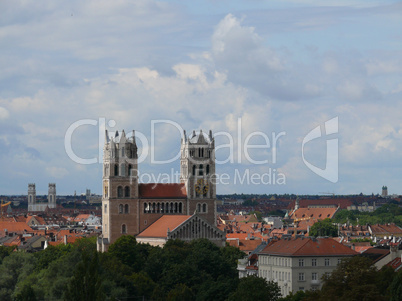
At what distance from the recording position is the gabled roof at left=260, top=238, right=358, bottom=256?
11756 cm

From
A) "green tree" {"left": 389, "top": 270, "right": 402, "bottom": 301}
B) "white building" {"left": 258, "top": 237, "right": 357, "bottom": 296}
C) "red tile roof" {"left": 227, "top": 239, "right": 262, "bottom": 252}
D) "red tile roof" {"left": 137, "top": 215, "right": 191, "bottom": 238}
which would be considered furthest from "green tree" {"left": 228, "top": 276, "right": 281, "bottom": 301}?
"red tile roof" {"left": 227, "top": 239, "right": 262, "bottom": 252}

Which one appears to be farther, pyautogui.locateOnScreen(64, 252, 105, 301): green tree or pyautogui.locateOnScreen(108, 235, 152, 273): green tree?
pyautogui.locateOnScreen(108, 235, 152, 273): green tree

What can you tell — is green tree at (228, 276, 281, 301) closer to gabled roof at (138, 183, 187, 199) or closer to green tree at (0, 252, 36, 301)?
green tree at (0, 252, 36, 301)

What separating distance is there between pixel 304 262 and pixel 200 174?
42514mm

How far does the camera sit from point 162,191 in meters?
159

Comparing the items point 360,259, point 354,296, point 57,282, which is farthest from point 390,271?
point 57,282

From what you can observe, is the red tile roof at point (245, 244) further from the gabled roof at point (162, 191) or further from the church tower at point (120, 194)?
the church tower at point (120, 194)

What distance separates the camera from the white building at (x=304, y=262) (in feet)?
380

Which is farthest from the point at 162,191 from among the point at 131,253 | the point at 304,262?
the point at 304,262

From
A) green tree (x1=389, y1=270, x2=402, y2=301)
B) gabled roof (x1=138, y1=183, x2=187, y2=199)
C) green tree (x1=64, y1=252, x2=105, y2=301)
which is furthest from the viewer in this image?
gabled roof (x1=138, y1=183, x2=187, y2=199)

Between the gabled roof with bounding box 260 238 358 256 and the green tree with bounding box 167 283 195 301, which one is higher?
the gabled roof with bounding box 260 238 358 256

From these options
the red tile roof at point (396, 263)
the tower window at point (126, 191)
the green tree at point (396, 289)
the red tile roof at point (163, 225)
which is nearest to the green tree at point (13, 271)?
the tower window at point (126, 191)

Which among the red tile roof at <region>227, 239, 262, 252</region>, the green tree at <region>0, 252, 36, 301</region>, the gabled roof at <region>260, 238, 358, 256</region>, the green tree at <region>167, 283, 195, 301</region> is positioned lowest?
the green tree at <region>167, 283, 195, 301</region>

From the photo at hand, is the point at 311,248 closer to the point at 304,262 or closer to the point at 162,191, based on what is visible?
the point at 304,262
